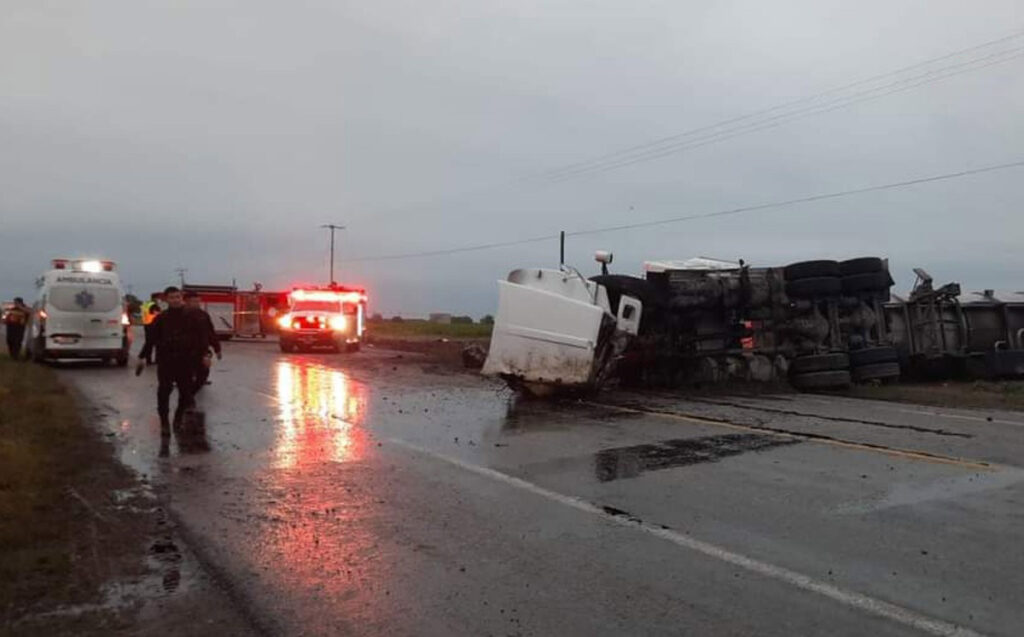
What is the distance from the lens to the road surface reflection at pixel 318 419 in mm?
8922

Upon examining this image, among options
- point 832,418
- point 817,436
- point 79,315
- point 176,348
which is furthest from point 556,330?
point 79,315

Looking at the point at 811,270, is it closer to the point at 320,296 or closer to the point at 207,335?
the point at 207,335

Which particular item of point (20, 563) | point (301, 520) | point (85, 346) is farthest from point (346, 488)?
point (85, 346)

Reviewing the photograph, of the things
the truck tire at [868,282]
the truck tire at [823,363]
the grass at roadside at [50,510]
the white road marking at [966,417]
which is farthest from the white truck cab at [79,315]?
the white road marking at [966,417]

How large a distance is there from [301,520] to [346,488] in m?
1.08

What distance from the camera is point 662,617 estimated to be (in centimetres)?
430

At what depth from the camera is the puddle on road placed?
8.07m

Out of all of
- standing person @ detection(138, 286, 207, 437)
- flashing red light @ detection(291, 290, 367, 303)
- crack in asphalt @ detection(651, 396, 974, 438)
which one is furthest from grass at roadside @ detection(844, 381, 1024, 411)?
flashing red light @ detection(291, 290, 367, 303)

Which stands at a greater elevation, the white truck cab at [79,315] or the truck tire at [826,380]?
the white truck cab at [79,315]

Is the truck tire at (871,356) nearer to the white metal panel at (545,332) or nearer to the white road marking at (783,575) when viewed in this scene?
the white metal panel at (545,332)

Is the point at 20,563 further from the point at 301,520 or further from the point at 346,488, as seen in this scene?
the point at 346,488

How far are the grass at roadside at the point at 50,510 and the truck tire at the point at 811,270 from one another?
11.9m

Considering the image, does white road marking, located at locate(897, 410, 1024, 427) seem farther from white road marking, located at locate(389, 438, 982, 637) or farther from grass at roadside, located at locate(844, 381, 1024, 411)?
white road marking, located at locate(389, 438, 982, 637)

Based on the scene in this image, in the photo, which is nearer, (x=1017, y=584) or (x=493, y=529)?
(x=1017, y=584)
